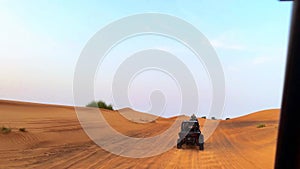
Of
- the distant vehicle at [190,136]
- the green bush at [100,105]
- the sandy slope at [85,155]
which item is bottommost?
the sandy slope at [85,155]

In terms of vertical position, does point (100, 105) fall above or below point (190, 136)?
above

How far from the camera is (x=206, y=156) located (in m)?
14.0

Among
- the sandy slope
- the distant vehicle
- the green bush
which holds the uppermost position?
the green bush

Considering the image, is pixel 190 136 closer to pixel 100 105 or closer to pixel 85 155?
pixel 85 155

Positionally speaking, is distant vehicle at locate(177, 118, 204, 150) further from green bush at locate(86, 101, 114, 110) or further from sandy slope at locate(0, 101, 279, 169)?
green bush at locate(86, 101, 114, 110)

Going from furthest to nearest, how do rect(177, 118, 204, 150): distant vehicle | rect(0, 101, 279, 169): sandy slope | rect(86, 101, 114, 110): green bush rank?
1. rect(86, 101, 114, 110): green bush
2. rect(177, 118, 204, 150): distant vehicle
3. rect(0, 101, 279, 169): sandy slope

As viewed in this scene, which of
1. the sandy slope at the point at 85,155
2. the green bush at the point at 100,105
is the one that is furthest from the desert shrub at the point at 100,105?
the sandy slope at the point at 85,155

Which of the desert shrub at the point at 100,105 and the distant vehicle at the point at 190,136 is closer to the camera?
the distant vehicle at the point at 190,136

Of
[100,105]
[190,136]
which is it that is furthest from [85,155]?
[100,105]

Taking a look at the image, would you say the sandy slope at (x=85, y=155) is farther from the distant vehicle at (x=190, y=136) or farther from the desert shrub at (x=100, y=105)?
the desert shrub at (x=100, y=105)

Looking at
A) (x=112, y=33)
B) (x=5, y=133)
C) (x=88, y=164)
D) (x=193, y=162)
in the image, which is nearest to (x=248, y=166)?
(x=193, y=162)

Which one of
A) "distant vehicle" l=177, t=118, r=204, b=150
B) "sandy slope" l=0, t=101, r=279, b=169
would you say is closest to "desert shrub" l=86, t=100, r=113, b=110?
"sandy slope" l=0, t=101, r=279, b=169

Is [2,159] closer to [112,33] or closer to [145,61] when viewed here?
[112,33]

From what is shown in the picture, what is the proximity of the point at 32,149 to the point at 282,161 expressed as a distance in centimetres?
1327
